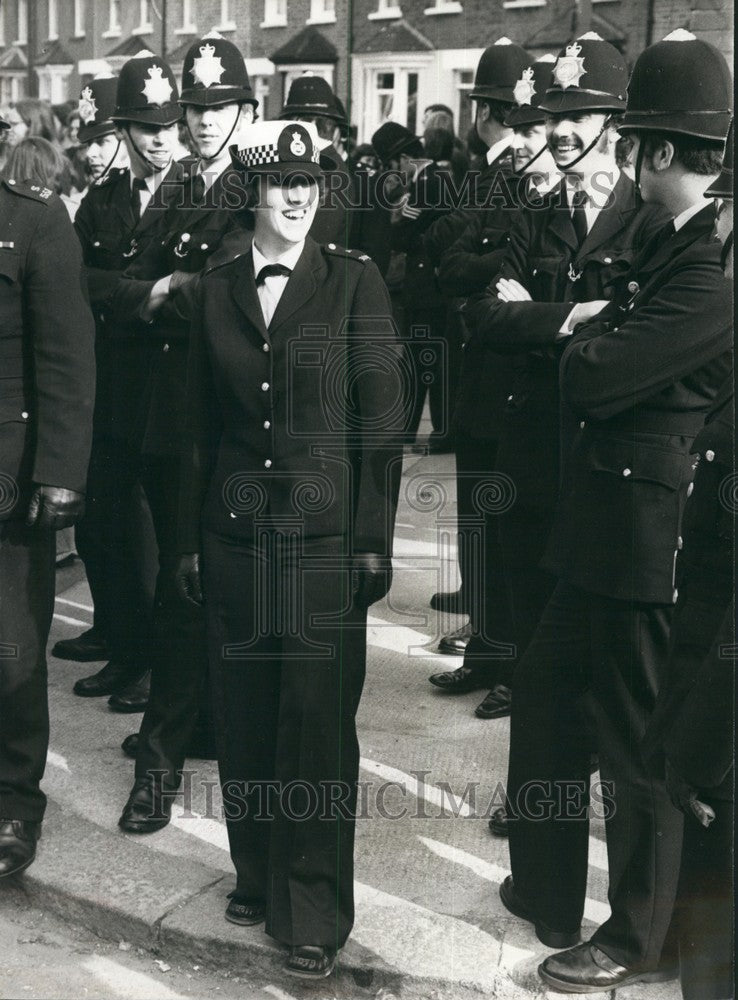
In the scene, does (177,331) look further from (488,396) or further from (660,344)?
(660,344)

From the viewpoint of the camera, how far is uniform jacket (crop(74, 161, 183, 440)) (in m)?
5.71

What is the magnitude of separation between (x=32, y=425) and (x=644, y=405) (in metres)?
1.95

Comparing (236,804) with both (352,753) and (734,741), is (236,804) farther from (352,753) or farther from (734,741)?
(734,741)

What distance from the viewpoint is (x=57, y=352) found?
4.66 m

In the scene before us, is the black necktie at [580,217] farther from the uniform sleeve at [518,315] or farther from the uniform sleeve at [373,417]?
the uniform sleeve at [373,417]

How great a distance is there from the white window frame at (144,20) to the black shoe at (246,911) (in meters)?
3.34

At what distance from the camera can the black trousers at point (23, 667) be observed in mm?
4715

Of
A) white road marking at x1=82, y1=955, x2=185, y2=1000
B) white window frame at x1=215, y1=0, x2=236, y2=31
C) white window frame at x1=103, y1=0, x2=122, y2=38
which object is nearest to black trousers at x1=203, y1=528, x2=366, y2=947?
white road marking at x1=82, y1=955, x2=185, y2=1000

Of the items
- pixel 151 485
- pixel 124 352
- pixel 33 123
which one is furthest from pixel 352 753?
pixel 33 123

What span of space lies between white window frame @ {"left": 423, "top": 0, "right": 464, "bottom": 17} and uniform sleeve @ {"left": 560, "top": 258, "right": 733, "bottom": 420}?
183 centimetres

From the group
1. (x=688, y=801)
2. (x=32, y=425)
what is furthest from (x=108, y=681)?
(x=688, y=801)

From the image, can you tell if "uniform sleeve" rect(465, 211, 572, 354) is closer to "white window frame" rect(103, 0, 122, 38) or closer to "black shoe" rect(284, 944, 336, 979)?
"black shoe" rect(284, 944, 336, 979)

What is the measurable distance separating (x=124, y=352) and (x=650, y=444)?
265 centimetres

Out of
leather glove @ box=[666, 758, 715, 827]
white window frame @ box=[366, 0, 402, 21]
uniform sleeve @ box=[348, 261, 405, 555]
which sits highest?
white window frame @ box=[366, 0, 402, 21]
